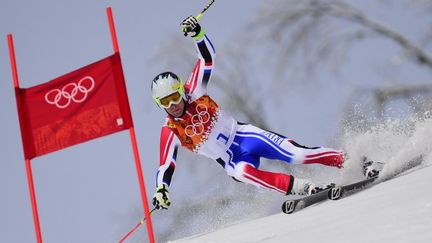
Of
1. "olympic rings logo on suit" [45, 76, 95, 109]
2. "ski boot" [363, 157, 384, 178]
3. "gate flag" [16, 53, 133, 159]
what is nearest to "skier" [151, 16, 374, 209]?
"ski boot" [363, 157, 384, 178]

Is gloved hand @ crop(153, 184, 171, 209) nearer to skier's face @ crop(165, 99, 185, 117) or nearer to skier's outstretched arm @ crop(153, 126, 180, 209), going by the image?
skier's outstretched arm @ crop(153, 126, 180, 209)

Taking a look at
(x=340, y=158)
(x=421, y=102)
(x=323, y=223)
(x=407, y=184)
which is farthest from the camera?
(x=421, y=102)

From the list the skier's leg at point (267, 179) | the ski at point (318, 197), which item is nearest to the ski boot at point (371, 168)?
the ski at point (318, 197)

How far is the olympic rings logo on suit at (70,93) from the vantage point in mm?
6574

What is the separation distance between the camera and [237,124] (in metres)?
6.25

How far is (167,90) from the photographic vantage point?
575cm

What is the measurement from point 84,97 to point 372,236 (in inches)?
141

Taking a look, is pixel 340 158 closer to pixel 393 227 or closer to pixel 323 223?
pixel 323 223

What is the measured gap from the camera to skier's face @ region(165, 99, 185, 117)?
5.84 m

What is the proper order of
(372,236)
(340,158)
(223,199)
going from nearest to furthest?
(372,236) < (340,158) < (223,199)

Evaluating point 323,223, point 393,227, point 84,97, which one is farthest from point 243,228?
point 393,227

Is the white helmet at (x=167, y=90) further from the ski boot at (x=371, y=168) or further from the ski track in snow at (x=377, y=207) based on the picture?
the ski boot at (x=371, y=168)

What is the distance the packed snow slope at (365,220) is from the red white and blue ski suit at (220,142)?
466 millimetres

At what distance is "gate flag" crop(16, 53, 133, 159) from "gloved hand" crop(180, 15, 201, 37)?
3.10ft
